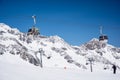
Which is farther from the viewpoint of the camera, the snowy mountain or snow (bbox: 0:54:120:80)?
the snowy mountain

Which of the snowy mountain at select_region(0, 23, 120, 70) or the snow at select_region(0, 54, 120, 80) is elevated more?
the snowy mountain at select_region(0, 23, 120, 70)

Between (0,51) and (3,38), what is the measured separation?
99.0 feet

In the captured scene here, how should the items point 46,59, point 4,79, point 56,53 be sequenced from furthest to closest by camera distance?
1. point 56,53
2. point 46,59
3. point 4,79

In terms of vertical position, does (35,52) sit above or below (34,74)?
above

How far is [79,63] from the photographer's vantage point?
494 feet

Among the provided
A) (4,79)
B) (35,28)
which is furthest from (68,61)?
(4,79)

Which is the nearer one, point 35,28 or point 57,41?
point 35,28

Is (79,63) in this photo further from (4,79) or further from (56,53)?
(4,79)

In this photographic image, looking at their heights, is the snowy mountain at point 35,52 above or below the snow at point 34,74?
above

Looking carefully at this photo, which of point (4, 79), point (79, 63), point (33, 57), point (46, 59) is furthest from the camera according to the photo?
point (79, 63)

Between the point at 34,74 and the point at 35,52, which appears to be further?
the point at 35,52

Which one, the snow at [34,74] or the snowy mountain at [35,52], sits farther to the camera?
the snowy mountain at [35,52]

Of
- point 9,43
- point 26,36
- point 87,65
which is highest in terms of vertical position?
point 26,36

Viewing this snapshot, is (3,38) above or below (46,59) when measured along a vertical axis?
above
